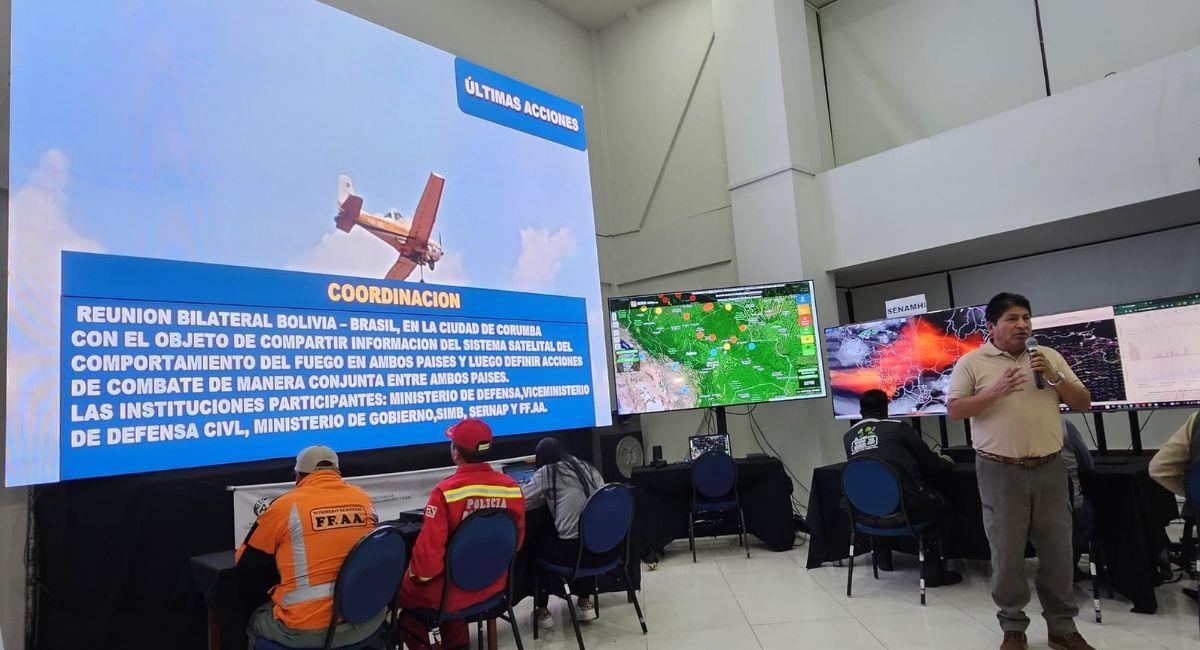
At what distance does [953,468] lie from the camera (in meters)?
3.81

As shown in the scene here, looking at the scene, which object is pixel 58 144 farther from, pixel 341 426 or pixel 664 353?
pixel 664 353

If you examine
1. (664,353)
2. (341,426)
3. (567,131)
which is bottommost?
(341,426)

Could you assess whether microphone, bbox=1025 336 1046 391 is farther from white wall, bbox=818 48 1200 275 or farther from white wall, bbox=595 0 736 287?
white wall, bbox=595 0 736 287

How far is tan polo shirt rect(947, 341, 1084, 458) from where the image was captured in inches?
104

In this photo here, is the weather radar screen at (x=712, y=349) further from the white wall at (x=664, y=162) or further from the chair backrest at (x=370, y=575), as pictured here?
the chair backrest at (x=370, y=575)

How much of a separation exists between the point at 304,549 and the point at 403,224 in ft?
7.91

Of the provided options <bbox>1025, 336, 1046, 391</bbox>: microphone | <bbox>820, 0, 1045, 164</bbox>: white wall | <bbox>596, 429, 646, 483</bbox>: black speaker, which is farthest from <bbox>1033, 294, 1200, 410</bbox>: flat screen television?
<bbox>596, 429, 646, 483</bbox>: black speaker

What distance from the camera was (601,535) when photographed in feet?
10.8

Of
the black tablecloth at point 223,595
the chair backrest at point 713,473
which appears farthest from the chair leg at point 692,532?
the black tablecloth at point 223,595

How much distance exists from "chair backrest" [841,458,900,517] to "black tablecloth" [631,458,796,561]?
4.23 feet

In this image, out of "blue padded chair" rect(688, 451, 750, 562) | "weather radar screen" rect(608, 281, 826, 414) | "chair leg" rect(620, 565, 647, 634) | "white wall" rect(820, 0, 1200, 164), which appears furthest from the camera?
"weather radar screen" rect(608, 281, 826, 414)

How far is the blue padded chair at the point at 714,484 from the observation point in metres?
4.85

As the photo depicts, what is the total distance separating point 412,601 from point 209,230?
2116mm

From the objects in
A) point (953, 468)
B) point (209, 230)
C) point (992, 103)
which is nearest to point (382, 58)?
point (209, 230)
